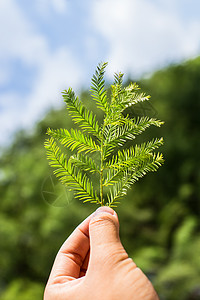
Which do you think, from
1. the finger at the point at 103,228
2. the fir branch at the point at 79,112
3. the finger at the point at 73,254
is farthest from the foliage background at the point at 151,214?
the fir branch at the point at 79,112

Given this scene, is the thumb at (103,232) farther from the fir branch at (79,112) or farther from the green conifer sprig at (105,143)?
the fir branch at (79,112)

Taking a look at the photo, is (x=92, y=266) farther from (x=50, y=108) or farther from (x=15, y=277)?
(x=50, y=108)

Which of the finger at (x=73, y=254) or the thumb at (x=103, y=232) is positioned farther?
the finger at (x=73, y=254)

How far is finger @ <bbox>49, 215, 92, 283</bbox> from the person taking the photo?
66 cm

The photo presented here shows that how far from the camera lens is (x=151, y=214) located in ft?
22.0

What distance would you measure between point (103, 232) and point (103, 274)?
0.08 metres

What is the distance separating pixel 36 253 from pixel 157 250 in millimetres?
2836

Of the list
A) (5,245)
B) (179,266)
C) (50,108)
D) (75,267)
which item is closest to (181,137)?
(179,266)

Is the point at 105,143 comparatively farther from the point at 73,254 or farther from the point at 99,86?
the point at 73,254

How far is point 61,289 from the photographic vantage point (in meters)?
0.59

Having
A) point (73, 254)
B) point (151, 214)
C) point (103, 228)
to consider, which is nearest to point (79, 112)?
point (103, 228)

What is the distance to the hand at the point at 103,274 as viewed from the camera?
491 millimetres

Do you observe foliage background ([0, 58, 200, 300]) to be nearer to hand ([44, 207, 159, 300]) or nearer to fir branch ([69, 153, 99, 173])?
hand ([44, 207, 159, 300])

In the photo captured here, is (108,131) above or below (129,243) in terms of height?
above
